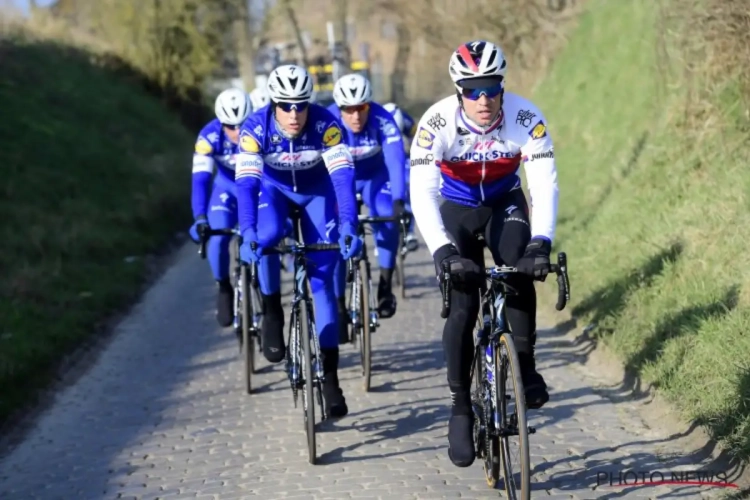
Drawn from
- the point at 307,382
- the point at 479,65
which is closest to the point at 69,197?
the point at 307,382

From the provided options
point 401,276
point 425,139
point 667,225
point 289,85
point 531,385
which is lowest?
point 401,276

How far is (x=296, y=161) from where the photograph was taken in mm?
8023

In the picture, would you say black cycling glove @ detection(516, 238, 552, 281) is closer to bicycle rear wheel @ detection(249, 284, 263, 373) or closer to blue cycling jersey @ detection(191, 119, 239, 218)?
bicycle rear wheel @ detection(249, 284, 263, 373)

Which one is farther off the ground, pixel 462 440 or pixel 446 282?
pixel 446 282

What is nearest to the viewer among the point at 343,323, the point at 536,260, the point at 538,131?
the point at 536,260

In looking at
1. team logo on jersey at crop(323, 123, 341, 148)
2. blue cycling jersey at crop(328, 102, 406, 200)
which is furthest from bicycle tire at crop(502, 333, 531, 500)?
blue cycling jersey at crop(328, 102, 406, 200)

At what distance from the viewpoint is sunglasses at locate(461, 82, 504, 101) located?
583cm

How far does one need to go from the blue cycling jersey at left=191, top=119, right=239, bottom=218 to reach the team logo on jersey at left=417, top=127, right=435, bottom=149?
451cm

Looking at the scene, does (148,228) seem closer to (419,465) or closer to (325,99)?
(419,465)

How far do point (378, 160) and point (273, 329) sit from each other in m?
3.10

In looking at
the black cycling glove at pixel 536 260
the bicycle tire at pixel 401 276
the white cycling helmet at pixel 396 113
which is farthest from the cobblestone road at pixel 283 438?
the white cycling helmet at pixel 396 113

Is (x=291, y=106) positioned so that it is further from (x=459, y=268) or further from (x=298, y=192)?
(x=459, y=268)

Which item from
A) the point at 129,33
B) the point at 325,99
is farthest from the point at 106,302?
the point at 325,99

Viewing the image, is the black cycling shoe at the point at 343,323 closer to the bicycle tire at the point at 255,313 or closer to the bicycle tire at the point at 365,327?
the bicycle tire at the point at 365,327
